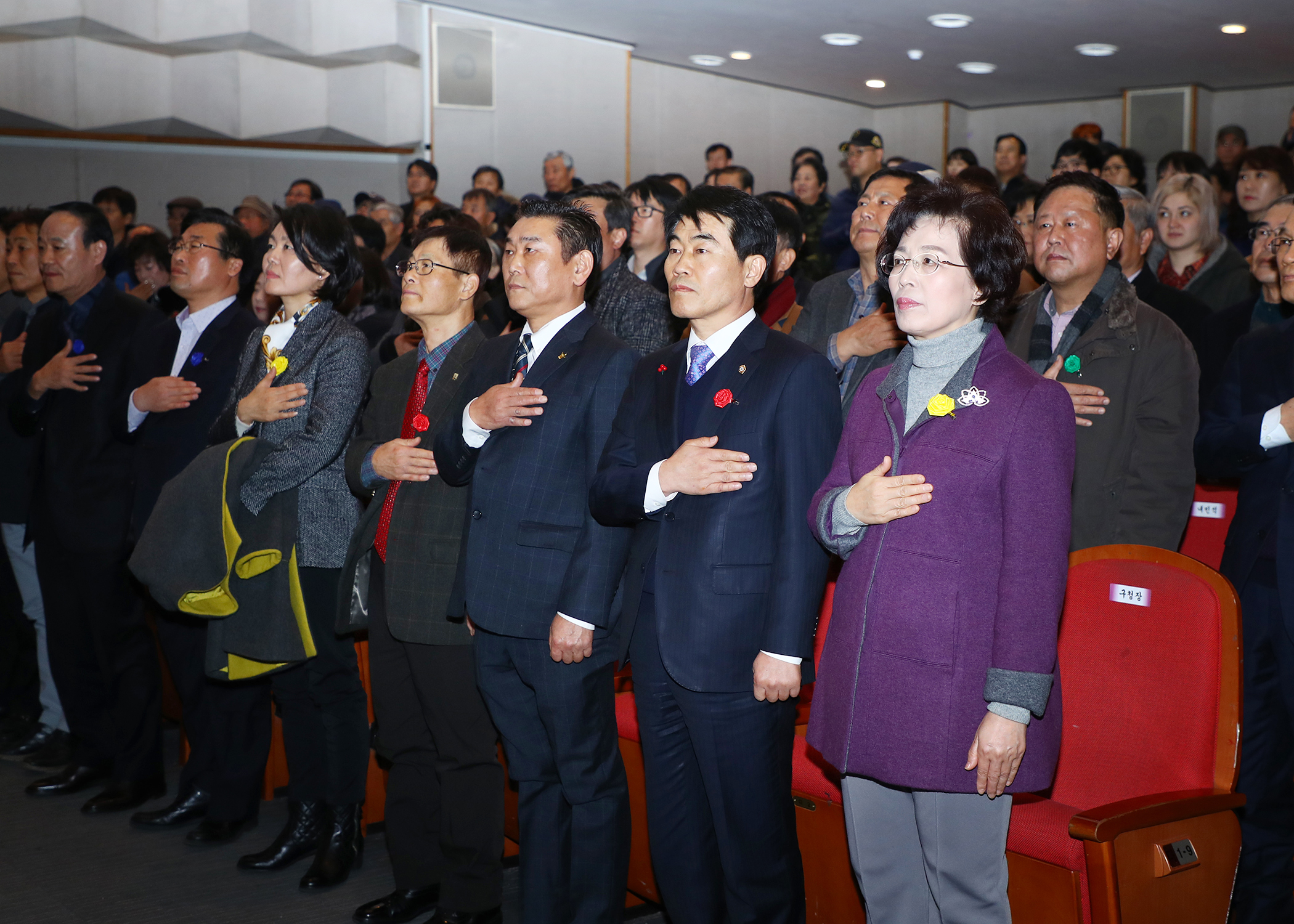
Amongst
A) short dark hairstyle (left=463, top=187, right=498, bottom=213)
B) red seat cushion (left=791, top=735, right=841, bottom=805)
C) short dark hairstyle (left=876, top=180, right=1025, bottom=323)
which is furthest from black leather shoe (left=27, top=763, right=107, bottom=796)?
short dark hairstyle (left=463, top=187, right=498, bottom=213)

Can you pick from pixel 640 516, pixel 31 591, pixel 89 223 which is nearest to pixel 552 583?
pixel 640 516

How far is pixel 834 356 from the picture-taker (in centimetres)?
284

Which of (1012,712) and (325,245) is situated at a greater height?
(325,245)

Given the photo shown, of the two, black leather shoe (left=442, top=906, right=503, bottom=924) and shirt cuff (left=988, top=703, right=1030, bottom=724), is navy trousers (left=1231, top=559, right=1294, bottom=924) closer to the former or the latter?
shirt cuff (left=988, top=703, right=1030, bottom=724)

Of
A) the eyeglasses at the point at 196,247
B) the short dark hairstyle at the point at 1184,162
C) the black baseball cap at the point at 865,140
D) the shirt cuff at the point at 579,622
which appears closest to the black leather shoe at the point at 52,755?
the eyeglasses at the point at 196,247

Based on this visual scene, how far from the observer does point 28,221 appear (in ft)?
14.3

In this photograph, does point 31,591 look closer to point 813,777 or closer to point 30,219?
point 30,219

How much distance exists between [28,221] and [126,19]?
4459mm

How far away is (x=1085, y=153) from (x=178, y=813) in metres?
5.17

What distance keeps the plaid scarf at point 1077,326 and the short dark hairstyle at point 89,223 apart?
2.98 m

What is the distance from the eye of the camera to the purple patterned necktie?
88.9 inches

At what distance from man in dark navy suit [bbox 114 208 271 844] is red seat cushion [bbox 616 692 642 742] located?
1200 mm

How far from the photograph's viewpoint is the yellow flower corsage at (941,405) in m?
1.80

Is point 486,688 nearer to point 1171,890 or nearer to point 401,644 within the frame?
point 401,644
